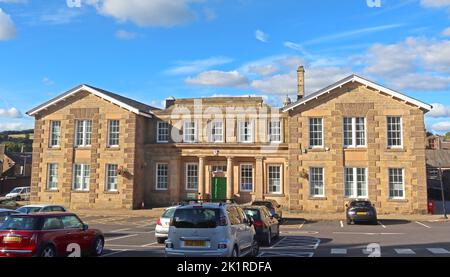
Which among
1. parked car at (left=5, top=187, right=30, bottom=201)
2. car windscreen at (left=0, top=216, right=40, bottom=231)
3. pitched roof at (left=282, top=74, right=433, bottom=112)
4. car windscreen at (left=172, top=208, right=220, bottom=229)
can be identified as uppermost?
pitched roof at (left=282, top=74, right=433, bottom=112)

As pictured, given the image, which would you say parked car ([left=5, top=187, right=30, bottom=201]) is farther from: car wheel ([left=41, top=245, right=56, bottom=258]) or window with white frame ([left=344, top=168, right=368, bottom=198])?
car wheel ([left=41, top=245, right=56, bottom=258])

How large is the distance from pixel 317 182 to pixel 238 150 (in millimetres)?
6484

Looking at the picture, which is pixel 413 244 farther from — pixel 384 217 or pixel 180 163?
pixel 180 163

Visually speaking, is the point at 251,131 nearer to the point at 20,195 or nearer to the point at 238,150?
the point at 238,150

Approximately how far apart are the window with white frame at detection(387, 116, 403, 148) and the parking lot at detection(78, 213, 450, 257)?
6381 millimetres

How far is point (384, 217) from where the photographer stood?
28.4m

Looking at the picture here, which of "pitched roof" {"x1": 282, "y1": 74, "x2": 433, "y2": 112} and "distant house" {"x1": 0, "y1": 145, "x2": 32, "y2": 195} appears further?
"distant house" {"x1": 0, "y1": 145, "x2": 32, "y2": 195}

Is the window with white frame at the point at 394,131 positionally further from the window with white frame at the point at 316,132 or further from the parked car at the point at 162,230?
the parked car at the point at 162,230

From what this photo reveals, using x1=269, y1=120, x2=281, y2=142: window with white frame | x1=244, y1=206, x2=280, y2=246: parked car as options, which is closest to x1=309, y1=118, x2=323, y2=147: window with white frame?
x1=269, y1=120, x2=281, y2=142: window with white frame

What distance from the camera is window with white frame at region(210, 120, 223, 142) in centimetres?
3481

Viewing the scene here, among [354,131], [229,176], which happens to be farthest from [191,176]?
[354,131]

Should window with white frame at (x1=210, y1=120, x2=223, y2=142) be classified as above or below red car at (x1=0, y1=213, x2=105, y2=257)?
above
